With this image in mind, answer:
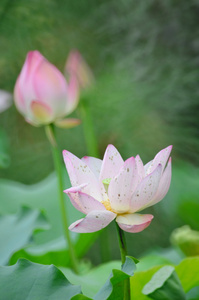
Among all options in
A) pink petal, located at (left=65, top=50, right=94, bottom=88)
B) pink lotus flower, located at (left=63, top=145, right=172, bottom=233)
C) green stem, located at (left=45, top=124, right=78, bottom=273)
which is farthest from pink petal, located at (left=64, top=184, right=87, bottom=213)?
pink petal, located at (left=65, top=50, right=94, bottom=88)

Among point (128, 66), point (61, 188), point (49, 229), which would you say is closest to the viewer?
point (61, 188)

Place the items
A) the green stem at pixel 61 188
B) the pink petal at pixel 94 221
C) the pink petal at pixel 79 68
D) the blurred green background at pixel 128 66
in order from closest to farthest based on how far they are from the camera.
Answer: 1. the pink petal at pixel 94 221
2. the green stem at pixel 61 188
3. the pink petal at pixel 79 68
4. the blurred green background at pixel 128 66

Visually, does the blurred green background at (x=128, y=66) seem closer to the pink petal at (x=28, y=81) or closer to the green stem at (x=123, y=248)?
the pink petal at (x=28, y=81)

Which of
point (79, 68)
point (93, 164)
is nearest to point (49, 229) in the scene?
point (79, 68)

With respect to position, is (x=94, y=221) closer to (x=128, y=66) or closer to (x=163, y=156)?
(x=163, y=156)

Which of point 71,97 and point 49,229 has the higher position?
point 71,97

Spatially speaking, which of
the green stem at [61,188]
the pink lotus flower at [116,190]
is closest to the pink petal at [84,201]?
the pink lotus flower at [116,190]

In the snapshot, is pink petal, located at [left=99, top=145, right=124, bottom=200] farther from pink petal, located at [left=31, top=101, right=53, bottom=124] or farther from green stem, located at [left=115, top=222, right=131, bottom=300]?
pink petal, located at [left=31, top=101, right=53, bottom=124]
